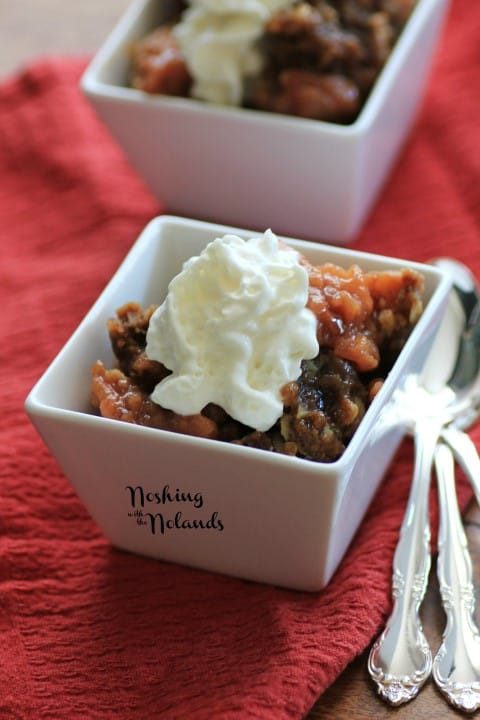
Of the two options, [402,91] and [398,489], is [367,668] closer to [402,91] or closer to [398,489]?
[398,489]

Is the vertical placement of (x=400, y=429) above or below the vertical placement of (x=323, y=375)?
below

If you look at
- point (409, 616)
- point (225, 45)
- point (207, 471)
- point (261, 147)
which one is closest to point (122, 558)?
point (207, 471)

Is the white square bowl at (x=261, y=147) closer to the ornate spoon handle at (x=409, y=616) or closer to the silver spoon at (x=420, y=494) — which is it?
the silver spoon at (x=420, y=494)

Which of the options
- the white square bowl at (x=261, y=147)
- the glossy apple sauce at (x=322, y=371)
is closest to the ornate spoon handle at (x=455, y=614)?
the glossy apple sauce at (x=322, y=371)

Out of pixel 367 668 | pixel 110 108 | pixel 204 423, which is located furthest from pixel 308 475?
pixel 110 108

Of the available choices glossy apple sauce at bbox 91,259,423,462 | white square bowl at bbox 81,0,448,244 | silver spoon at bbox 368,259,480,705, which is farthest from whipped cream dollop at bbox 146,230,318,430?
white square bowl at bbox 81,0,448,244

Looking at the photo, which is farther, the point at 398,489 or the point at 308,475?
the point at 398,489
